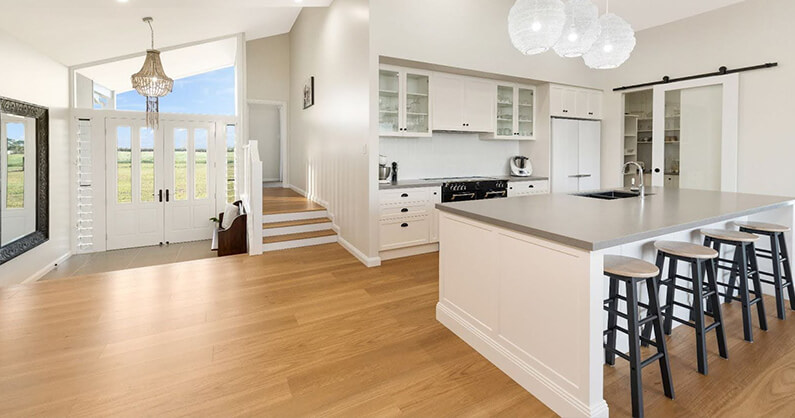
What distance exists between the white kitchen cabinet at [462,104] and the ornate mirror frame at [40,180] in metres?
4.55

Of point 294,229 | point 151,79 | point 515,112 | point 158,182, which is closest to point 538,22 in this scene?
point 515,112

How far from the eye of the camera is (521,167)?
5.69 meters

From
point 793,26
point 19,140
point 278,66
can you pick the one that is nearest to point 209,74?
point 278,66

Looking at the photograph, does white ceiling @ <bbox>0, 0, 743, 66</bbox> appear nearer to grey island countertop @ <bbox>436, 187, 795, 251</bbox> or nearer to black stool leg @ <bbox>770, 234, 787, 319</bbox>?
grey island countertop @ <bbox>436, 187, 795, 251</bbox>

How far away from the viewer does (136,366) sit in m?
2.16

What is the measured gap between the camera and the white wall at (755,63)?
3.98 metres

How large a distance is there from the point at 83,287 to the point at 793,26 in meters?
7.27

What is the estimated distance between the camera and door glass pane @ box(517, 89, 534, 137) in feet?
18.0

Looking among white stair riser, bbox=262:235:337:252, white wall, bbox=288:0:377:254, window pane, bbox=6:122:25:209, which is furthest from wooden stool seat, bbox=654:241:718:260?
window pane, bbox=6:122:25:209

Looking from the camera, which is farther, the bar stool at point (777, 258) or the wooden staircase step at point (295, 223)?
→ the wooden staircase step at point (295, 223)

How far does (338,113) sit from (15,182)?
3554 mm

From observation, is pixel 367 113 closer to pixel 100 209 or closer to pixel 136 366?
pixel 136 366

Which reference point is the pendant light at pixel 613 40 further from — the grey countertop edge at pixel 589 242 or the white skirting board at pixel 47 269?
the white skirting board at pixel 47 269

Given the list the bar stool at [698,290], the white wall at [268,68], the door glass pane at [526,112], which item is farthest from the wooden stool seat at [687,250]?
the white wall at [268,68]
